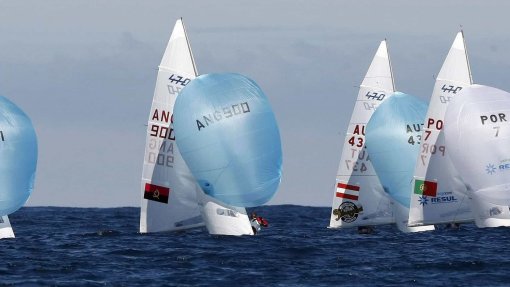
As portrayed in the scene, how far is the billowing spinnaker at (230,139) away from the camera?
1670 inches

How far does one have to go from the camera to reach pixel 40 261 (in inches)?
1518

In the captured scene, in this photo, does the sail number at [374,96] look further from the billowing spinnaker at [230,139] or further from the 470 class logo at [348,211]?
the billowing spinnaker at [230,139]

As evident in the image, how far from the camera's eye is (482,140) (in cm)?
4597

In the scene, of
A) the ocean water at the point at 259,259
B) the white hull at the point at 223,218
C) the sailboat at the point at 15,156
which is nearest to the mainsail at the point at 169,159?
the ocean water at the point at 259,259

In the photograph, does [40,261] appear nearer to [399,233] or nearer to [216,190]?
[216,190]

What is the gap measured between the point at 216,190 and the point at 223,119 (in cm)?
241

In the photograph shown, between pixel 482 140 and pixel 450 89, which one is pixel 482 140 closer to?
pixel 482 140

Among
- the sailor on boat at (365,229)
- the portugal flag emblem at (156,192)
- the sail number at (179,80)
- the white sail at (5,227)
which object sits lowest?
the white sail at (5,227)

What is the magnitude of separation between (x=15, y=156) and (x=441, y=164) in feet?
49.7

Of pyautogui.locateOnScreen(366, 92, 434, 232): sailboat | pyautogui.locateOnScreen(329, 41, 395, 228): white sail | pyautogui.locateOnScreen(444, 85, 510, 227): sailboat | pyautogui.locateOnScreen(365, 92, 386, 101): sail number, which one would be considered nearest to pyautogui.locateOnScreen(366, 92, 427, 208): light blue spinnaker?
pyautogui.locateOnScreen(366, 92, 434, 232): sailboat

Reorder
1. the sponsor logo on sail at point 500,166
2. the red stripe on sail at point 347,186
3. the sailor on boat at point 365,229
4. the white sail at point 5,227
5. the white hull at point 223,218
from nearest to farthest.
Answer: the white hull at point 223,218 → the white sail at point 5,227 → the sponsor logo on sail at point 500,166 → the sailor on boat at point 365,229 → the red stripe on sail at point 347,186

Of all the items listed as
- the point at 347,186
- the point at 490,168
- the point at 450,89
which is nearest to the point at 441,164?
the point at 490,168

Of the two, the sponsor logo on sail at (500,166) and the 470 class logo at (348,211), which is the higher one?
the sponsor logo on sail at (500,166)

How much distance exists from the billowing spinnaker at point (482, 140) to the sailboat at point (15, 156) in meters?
14.2
